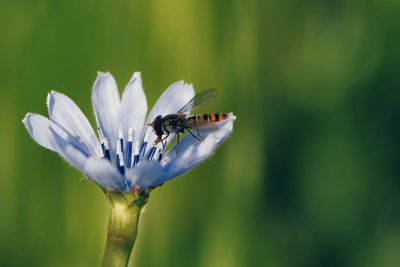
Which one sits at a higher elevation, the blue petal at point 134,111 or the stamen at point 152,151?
the blue petal at point 134,111

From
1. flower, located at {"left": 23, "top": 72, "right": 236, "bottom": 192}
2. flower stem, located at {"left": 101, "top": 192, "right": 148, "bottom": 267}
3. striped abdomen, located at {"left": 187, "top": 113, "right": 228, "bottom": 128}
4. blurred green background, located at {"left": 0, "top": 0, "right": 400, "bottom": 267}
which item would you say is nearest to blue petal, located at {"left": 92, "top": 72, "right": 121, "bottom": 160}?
flower, located at {"left": 23, "top": 72, "right": 236, "bottom": 192}

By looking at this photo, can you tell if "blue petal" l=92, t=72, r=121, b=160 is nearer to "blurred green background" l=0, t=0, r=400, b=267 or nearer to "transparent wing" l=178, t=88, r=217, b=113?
"transparent wing" l=178, t=88, r=217, b=113

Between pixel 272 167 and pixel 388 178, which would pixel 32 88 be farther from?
pixel 388 178

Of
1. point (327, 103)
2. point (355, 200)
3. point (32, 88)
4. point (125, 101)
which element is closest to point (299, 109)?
point (327, 103)

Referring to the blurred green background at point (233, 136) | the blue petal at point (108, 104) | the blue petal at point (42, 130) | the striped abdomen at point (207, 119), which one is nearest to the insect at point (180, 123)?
the striped abdomen at point (207, 119)

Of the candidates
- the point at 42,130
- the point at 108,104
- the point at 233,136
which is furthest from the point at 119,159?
the point at 233,136

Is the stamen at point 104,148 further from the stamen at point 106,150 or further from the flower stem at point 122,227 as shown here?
the flower stem at point 122,227
